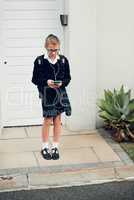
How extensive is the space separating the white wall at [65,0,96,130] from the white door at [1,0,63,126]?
44 centimetres

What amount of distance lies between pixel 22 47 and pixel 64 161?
2.50m

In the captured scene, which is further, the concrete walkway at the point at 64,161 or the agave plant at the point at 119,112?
the agave plant at the point at 119,112

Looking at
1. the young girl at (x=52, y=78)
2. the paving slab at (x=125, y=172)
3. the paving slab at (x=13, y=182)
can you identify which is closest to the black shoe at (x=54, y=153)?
the young girl at (x=52, y=78)

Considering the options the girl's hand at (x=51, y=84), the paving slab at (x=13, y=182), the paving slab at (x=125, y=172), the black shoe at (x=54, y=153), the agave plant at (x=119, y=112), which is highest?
the girl's hand at (x=51, y=84)

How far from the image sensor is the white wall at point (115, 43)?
9109 millimetres

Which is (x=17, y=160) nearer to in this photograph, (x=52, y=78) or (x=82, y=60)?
(x=52, y=78)

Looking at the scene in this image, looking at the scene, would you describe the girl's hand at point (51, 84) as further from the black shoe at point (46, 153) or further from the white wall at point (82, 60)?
the white wall at point (82, 60)

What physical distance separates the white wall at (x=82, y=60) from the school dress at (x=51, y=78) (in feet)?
4.59

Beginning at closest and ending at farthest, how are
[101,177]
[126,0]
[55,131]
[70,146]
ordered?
[101,177], [55,131], [70,146], [126,0]

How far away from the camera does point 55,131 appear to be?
789 centimetres

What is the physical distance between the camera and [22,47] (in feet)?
30.5

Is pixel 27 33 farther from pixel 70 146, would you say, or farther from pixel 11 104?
pixel 70 146

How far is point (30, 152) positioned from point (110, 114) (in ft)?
5.21

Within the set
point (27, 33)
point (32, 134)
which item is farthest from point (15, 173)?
point (27, 33)
